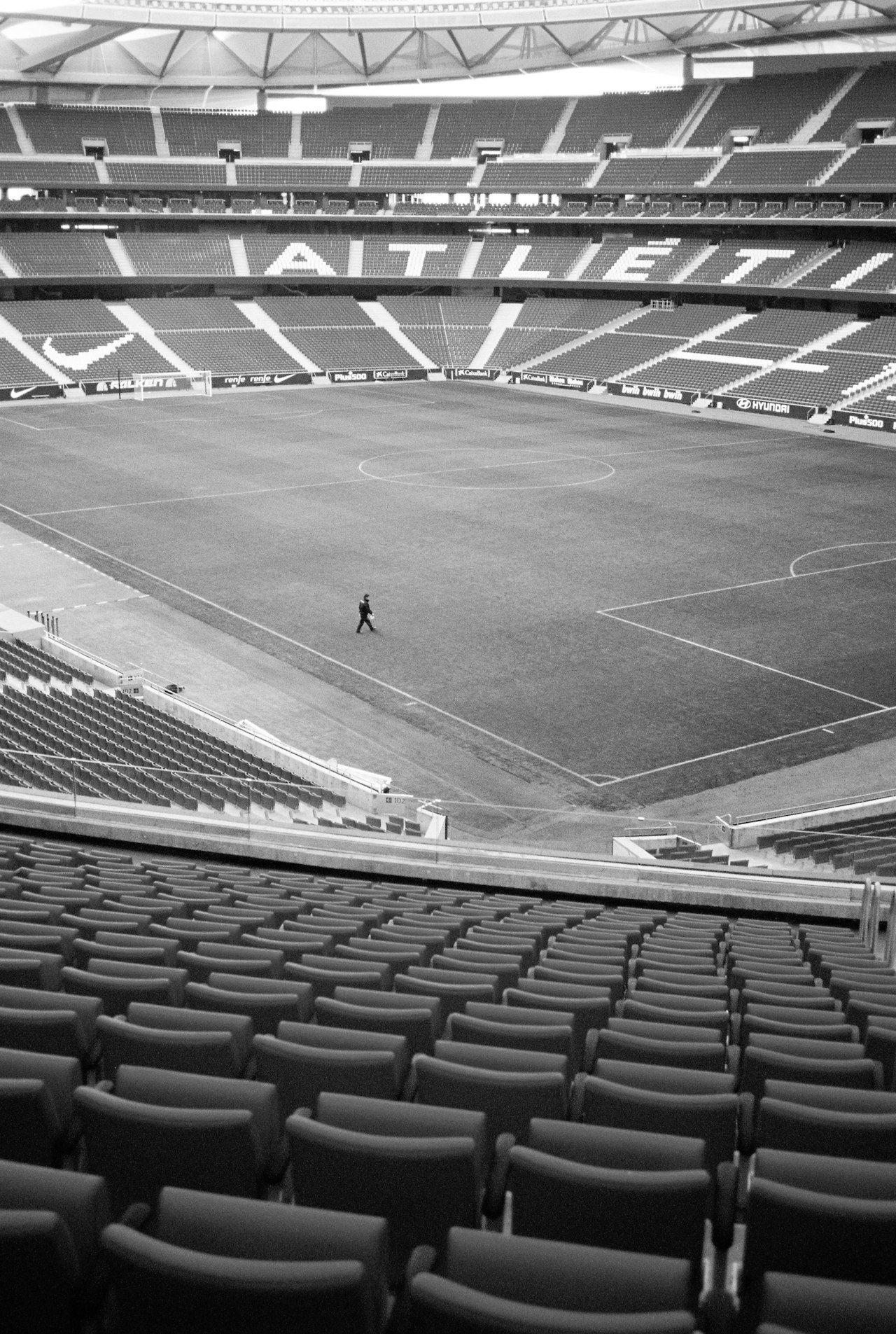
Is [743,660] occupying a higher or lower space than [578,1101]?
higher

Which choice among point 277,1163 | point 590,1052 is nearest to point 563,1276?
point 277,1163

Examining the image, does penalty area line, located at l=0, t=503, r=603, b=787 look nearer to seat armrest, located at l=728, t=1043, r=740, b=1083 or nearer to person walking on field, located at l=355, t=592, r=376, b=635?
person walking on field, located at l=355, t=592, r=376, b=635

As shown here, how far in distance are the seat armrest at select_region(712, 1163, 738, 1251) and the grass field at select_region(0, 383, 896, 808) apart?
60.8 ft

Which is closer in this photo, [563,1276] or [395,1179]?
[563,1276]

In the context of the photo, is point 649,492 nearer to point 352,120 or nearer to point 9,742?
point 9,742

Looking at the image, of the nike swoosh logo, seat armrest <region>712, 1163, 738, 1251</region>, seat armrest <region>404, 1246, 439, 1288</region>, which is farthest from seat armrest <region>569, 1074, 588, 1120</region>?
the nike swoosh logo

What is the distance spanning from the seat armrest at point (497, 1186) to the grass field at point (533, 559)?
18618 millimetres

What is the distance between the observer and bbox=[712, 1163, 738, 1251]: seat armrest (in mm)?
4383

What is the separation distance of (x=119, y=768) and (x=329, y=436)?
152 feet

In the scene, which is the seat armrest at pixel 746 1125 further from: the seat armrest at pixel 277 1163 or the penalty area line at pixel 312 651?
the penalty area line at pixel 312 651

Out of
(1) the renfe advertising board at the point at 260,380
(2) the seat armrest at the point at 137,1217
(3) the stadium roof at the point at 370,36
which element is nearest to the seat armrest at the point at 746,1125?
(2) the seat armrest at the point at 137,1217

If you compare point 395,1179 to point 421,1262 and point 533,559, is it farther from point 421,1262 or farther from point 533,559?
point 533,559

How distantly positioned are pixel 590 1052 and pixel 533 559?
112 feet

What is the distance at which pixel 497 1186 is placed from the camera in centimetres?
446
